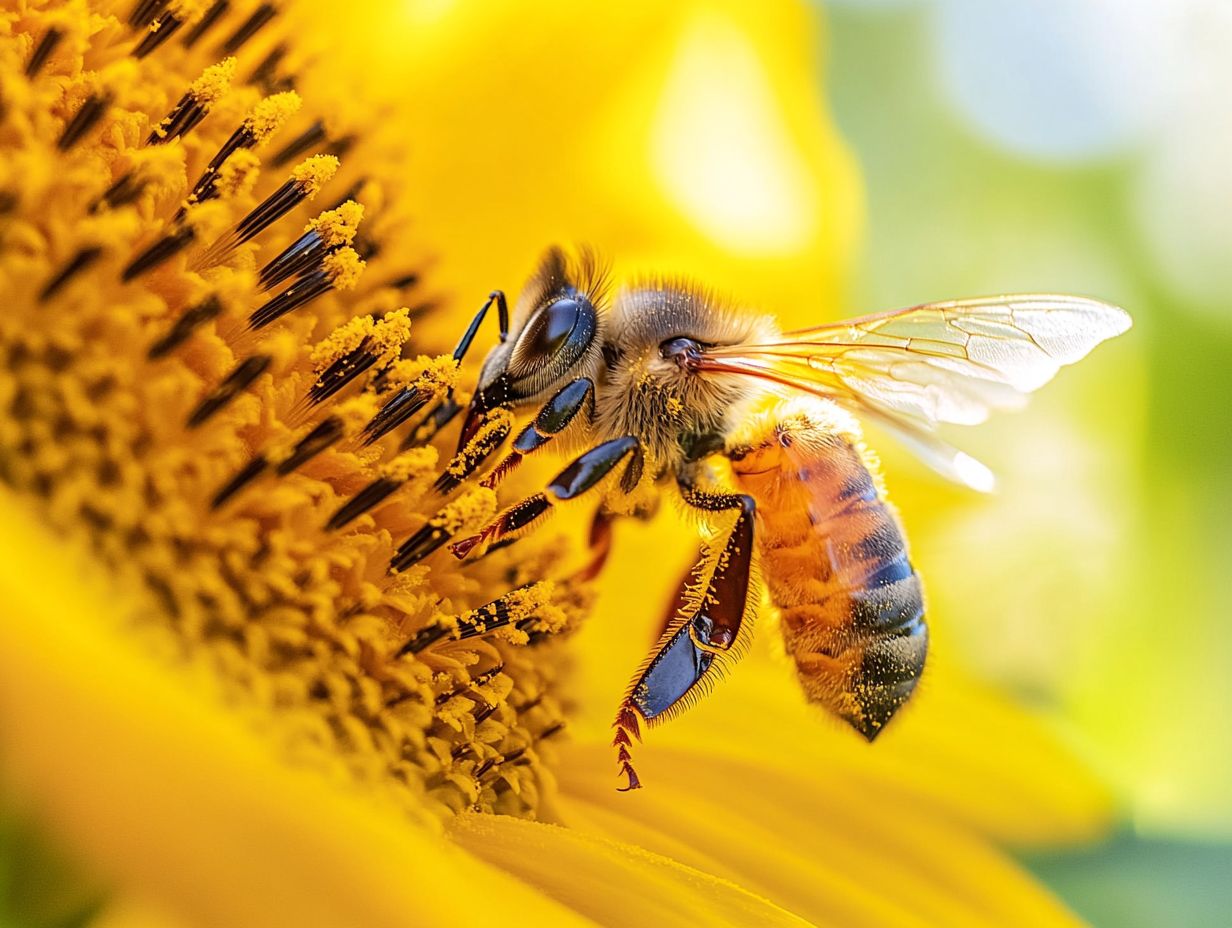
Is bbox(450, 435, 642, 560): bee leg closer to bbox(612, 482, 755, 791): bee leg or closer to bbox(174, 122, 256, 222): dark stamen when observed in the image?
bbox(612, 482, 755, 791): bee leg

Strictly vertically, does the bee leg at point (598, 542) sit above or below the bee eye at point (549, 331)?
below

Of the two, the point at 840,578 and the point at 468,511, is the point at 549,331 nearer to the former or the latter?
the point at 468,511

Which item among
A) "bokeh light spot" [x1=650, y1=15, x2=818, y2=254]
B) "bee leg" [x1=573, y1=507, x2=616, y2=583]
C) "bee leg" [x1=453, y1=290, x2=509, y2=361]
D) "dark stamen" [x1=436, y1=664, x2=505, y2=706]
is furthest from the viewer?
"bokeh light spot" [x1=650, y1=15, x2=818, y2=254]

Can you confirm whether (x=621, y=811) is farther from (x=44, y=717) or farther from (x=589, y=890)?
(x=44, y=717)

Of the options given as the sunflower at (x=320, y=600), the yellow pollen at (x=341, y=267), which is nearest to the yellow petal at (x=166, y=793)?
the sunflower at (x=320, y=600)

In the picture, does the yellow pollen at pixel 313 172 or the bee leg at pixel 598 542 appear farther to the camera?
the bee leg at pixel 598 542

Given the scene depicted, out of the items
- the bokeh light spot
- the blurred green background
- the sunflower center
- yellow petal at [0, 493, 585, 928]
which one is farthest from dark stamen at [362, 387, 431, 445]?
the blurred green background

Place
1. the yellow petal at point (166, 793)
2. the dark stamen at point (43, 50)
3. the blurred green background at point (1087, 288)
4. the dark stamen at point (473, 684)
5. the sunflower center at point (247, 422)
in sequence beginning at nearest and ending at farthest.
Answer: the yellow petal at point (166, 793) → the sunflower center at point (247, 422) → the dark stamen at point (43, 50) → the dark stamen at point (473, 684) → the blurred green background at point (1087, 288)

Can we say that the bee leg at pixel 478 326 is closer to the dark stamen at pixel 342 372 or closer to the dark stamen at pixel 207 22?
the dark stamen at pixel 342 372
